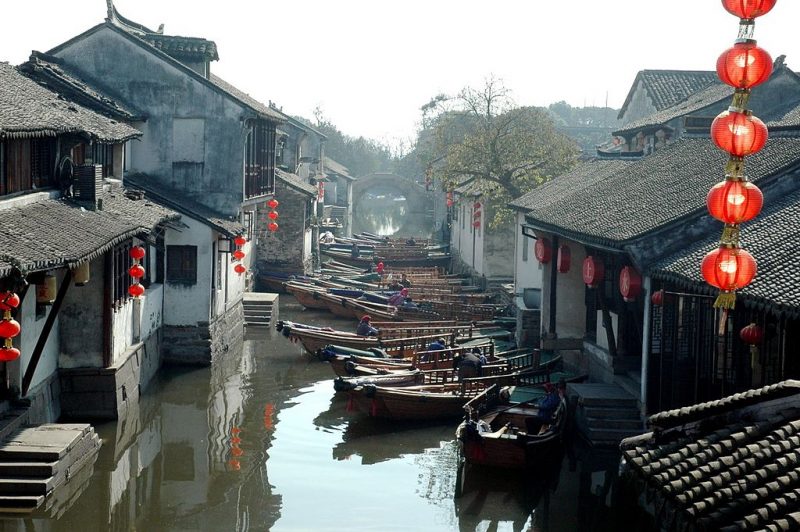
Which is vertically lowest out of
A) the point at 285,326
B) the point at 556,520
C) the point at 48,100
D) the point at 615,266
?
the point at 556,520

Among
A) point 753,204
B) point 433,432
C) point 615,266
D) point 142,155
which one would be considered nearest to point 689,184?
point 615,266

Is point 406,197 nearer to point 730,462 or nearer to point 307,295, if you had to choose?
point 307,295

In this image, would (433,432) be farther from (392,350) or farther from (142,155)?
(142,155)

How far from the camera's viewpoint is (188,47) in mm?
29828

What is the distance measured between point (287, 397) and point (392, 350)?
3653 mm

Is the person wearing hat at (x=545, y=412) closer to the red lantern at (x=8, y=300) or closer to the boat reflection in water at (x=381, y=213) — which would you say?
the red lantern at (x=8, y=300)

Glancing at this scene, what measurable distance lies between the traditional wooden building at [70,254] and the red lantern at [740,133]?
9.00m

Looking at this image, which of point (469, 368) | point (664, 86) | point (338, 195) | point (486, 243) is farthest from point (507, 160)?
point (338, 195)

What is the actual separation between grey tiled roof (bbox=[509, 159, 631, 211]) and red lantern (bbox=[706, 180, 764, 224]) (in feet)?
53.8

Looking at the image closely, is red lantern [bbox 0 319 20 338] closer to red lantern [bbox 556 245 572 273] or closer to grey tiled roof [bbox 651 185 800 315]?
grey tiled roof [bbox 651 185 800 315]

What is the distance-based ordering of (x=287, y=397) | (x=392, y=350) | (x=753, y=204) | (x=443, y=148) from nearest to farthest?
(x=753, y=204)
(x=287, y=397)
(x=392, y=350)
(x=443, y=148)

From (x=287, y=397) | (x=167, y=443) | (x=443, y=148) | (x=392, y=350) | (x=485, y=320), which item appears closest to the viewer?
(x=167, y=443)

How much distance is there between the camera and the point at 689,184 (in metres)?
19.9

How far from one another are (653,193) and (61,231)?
1138cm
